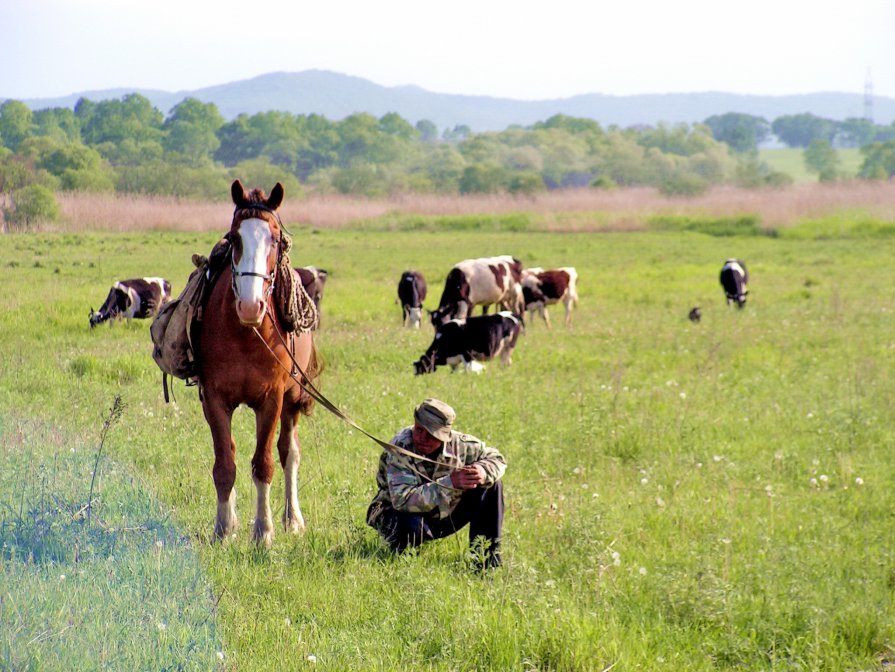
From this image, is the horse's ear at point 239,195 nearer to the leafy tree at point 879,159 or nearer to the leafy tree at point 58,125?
the leafy tree at point 58,125

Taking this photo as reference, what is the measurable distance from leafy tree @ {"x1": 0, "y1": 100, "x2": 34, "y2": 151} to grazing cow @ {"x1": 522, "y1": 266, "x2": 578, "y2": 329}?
10.4 metres

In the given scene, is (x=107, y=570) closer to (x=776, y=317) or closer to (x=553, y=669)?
(x=553, y=669)

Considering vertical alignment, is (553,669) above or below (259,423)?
below

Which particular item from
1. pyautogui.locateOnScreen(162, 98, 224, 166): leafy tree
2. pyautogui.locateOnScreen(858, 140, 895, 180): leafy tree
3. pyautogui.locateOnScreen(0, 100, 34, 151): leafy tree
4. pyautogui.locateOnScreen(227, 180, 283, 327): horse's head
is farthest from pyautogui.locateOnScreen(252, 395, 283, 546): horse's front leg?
pyautogui.locateOnScreen(858, 140, 895, 180): leafy tree

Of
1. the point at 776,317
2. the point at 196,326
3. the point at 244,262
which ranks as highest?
the point at 244,262

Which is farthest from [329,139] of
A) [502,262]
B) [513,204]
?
[502,262]

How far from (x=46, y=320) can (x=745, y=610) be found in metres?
13.0

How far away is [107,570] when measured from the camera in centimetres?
596

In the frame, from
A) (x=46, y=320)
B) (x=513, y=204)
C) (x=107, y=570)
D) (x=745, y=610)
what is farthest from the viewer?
(x=513, y=204)

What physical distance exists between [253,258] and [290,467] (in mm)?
1978

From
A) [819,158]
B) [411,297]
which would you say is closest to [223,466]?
[411,297]

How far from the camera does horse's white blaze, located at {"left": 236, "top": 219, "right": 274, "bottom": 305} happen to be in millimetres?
6488

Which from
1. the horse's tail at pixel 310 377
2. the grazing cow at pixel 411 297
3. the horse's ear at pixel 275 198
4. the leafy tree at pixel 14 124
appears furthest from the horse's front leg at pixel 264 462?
the leafy tree at pixel 14 124

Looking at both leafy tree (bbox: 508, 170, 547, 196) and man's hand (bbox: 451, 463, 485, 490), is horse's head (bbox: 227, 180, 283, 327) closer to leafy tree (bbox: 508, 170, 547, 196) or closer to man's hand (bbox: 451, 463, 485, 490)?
man's hand (bbox: 451, 463, 485, 490)
